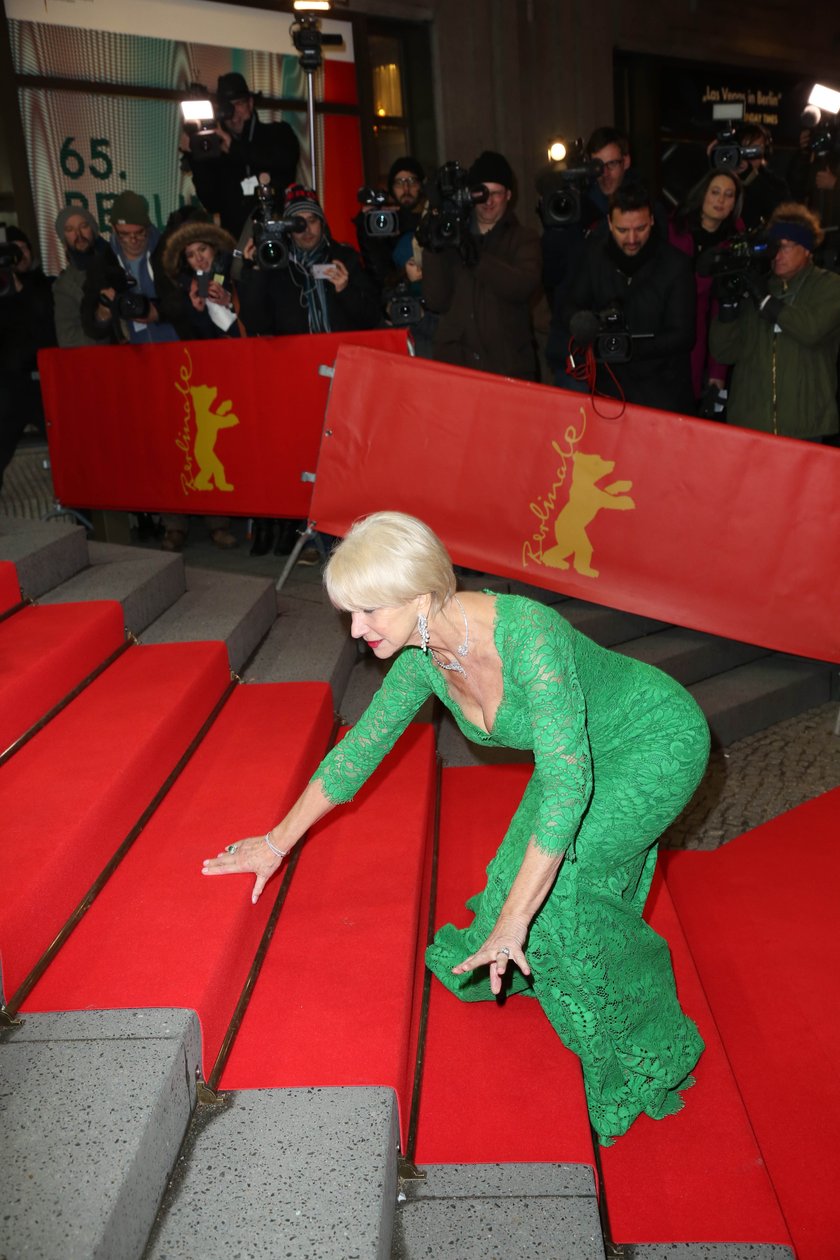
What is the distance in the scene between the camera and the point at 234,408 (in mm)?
6367

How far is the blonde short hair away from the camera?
239 centimetres

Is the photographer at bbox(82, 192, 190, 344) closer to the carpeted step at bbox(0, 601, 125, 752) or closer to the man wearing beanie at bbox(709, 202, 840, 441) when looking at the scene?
the carpeted step at bbox(0, 601, 125, 752)

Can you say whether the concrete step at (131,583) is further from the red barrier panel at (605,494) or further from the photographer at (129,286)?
the photographer at (129,286)

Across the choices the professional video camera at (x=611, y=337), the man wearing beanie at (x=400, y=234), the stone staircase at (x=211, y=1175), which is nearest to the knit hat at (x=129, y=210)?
the man wearing beanie at (x=400, y=234)

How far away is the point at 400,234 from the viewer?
24.9 feet

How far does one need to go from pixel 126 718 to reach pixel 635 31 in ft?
42.7

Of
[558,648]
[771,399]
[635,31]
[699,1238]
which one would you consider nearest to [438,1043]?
[699,1238]

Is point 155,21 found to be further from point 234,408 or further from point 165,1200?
point 165,1200

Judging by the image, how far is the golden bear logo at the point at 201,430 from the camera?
6418 mm

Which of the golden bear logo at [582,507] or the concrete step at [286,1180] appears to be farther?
the golden bear logo at [582,507]

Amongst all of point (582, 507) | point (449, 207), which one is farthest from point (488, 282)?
point (582, 507)

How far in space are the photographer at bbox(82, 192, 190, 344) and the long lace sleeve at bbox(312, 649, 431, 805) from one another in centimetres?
473

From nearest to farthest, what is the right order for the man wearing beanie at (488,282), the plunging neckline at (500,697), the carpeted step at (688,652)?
the plunging neckline at (500,697) → the carpeted step at (688,652) → the man wearing beanie at (488,282)

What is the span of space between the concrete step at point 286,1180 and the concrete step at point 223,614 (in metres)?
2.58
